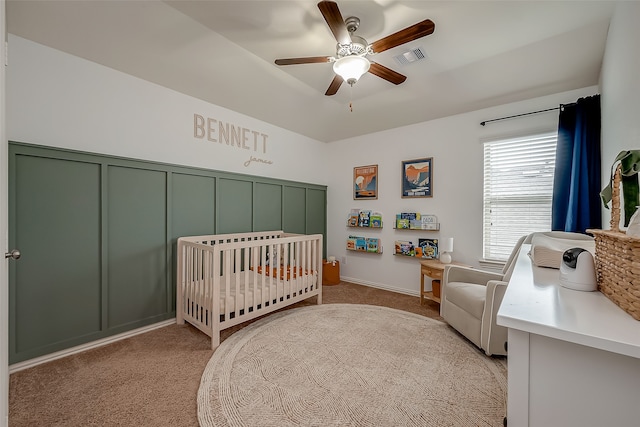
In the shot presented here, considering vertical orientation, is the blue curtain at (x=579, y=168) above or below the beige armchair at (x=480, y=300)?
above

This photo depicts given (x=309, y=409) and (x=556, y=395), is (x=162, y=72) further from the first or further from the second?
(x=556, y=395)

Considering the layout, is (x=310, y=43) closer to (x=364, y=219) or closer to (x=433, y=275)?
(x=364, y=219)

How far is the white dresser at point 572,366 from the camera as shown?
52cm

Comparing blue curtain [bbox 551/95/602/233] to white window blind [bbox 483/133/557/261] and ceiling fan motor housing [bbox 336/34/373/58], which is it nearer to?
white window blind [bbox 483/133/557/261]

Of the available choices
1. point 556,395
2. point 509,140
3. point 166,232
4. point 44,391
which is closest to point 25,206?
point 166,232

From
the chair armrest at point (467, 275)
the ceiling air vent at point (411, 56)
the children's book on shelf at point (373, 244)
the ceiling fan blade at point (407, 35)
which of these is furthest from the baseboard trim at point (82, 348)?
the ceiling air vent at point (411, 56)

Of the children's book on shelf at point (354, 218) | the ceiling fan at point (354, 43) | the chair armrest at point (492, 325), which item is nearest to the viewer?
the ceiling fan at point (354, 43)

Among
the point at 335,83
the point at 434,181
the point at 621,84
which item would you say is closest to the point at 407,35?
the point at 335,83

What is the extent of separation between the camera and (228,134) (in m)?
3.11

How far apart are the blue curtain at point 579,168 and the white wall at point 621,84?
18 centimetres

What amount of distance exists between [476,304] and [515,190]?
1.56m

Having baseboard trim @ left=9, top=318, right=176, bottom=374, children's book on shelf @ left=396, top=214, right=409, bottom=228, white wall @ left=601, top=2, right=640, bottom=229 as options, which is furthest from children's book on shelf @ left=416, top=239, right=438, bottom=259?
baseboard trim @ left=9, top=318, right=176, bottom=374

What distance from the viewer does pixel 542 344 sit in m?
0.60

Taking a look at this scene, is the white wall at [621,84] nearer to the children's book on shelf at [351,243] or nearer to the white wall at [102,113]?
the children's book on shelf at [351,243]
